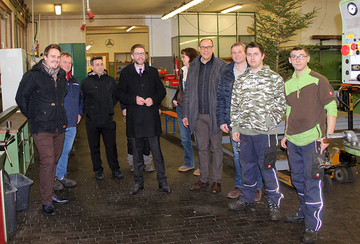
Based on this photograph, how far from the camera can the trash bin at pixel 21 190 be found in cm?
351

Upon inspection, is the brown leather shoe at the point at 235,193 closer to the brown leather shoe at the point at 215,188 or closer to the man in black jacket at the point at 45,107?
the brown leather shoe at the point at 215,188

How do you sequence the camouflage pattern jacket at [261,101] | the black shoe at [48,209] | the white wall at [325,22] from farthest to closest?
1. the white wall at [325,22]
2. the black shoe at [48,209]
3. the camouflage pattern jacket at [261,101]

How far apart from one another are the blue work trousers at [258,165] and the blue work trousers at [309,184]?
0.27 m

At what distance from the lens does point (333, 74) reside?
541 inches

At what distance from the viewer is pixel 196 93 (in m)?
3.95

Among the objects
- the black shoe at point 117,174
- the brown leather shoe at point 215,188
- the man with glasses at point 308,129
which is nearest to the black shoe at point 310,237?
the man with glasses at point 308,129

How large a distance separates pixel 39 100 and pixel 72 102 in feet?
3.20

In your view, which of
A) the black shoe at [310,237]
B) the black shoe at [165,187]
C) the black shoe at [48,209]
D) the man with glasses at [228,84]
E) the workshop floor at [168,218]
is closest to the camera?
the black shoe at [310,237]

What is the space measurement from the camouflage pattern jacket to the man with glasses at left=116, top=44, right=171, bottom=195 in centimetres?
111

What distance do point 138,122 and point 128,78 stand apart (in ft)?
1.72

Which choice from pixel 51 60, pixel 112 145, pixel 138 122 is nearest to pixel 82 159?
pixel 112 145

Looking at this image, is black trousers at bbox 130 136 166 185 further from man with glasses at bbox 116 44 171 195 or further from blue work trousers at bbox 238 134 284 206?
blue work trousers at bbox 238 134 284 206

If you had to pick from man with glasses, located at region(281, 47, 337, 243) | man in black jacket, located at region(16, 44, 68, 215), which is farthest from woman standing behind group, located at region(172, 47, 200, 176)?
man with glasses, located at region(281, 47, 337, 243)

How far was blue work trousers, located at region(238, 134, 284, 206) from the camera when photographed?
10.6 ft
